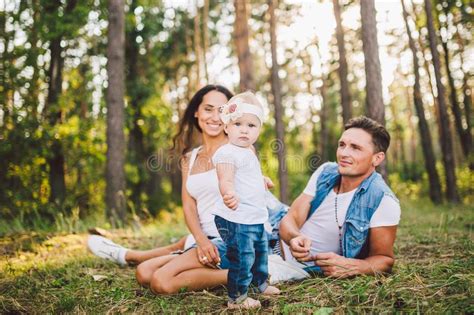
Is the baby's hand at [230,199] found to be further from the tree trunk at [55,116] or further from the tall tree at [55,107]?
the tree trunk at [55,116]

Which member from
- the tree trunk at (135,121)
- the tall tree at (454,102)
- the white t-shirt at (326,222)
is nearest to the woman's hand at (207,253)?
the white t-shirt at (326,222)

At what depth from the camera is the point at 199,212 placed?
10.9ft

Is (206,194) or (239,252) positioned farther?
(206,194)

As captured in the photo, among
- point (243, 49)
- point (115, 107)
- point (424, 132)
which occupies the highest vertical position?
point (243, 49)

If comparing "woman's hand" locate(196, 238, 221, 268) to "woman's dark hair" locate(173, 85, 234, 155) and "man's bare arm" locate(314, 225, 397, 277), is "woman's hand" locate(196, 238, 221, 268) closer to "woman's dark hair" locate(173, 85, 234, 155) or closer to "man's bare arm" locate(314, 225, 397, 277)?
"man's bare arm" locate(314, 225, 397, 277)

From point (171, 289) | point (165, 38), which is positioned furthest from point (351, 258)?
point (165, 38)

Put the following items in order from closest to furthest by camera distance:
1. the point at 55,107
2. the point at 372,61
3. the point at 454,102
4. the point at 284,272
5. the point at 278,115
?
the point at 284,272 < the point at 372,61 < the point at 55,107 < the point at 278,115 < the point at 454,102

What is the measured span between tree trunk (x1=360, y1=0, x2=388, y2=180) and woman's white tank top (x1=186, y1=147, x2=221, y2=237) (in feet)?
9.49

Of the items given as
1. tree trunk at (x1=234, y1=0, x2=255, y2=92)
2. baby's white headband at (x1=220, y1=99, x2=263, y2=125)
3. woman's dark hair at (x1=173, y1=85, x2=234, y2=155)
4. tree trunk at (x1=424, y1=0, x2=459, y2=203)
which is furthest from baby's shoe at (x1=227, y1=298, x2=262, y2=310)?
tree trunk at (x1=424, y1=0, x2=459, y2=203)

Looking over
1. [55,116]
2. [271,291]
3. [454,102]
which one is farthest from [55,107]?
[454,102]

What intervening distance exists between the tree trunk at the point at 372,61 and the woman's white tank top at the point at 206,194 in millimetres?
2893

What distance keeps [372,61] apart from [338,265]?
10.4 feet

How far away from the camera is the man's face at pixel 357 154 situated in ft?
10.1

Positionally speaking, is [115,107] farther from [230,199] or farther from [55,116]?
[230,199]
